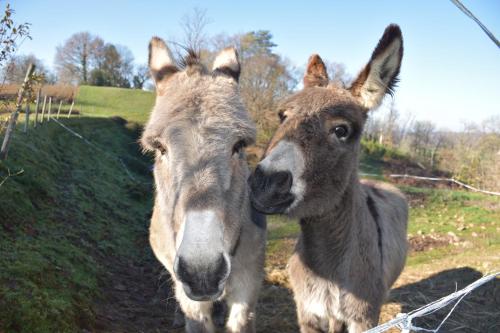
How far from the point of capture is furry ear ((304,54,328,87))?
375cm

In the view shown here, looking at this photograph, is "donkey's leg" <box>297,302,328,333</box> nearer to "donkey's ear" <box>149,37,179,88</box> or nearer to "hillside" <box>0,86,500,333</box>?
"hillside" <box>0,86,500,333</box>

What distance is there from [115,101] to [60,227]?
37.7 meters

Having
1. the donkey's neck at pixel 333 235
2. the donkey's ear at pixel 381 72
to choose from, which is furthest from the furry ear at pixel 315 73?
the donkey's neck at pixel 333 235

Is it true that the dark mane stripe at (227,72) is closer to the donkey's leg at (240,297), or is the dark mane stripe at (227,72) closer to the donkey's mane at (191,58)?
the donkey's mane at (191,58)

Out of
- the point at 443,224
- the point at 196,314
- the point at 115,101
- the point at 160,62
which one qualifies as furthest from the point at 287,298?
the point at 115,101

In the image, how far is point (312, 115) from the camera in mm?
3074

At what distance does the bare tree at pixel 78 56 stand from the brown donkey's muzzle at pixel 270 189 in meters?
54.9

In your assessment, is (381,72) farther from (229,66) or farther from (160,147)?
(160,147)

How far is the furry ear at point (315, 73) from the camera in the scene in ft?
12.3

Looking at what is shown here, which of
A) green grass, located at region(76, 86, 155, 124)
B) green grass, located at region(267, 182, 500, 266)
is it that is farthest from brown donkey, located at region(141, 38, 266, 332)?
green grass, located at region(76, 86, 155, 124)

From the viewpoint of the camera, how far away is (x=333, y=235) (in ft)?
11.1

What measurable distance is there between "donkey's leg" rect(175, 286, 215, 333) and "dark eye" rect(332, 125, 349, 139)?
200 centimetres

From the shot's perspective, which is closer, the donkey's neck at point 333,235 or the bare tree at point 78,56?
the donkey's neck at point 333,235

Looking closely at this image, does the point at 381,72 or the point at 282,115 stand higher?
the point at 381,72
